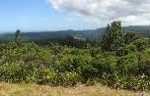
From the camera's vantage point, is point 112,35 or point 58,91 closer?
point 58,91

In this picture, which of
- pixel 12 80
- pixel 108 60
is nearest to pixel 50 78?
pixel 12 80

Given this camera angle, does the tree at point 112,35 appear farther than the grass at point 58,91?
Yes

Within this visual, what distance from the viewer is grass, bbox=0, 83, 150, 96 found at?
56.7 ft

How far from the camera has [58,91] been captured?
59.2ft

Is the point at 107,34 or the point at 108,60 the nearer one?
the point at 108,60

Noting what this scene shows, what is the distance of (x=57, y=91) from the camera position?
18.1 metres

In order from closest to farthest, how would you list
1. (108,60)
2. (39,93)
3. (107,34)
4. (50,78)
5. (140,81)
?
(39,93) < (140,81) < (50,78) < (108,60) < (107,34)

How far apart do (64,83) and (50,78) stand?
87 cm

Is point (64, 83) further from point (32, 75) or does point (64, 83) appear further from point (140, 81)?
point (140, 81)

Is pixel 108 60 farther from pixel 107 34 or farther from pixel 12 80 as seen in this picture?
pixel 107 34

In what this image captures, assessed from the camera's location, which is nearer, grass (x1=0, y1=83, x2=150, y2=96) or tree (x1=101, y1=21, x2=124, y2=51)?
grass (x1=0, y1=83, x2=150, y2=96)

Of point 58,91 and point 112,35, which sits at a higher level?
point 58,91

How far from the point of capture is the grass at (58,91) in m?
17.3

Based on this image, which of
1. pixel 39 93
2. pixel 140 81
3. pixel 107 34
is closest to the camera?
pixel 39 93
